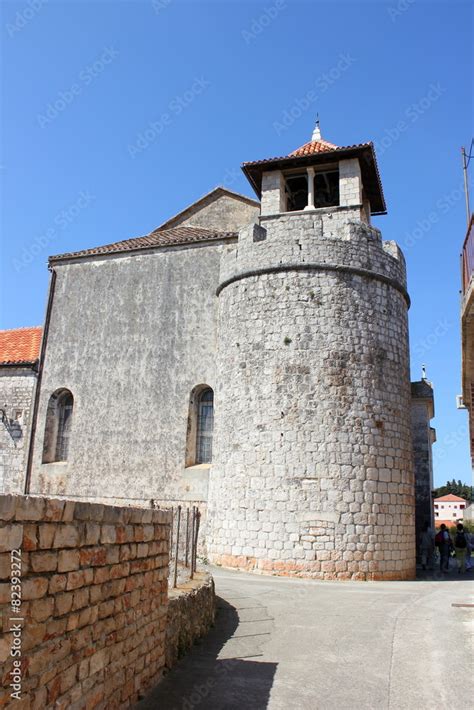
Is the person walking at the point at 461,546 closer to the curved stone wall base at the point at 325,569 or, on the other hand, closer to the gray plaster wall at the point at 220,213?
the curved stone wall base at the point at 325,569

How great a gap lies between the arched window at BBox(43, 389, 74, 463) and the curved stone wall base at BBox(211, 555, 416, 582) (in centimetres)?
714

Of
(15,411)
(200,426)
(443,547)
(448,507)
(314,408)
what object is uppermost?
(15,411)

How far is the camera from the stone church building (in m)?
12.4

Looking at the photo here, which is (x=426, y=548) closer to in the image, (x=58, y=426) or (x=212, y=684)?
(x=58, y=426)

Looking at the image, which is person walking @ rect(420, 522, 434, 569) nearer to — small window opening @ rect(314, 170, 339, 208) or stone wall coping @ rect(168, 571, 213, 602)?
stone wall coping @ rect(168, 571, 213, 602)

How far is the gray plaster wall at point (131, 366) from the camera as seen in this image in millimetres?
15539

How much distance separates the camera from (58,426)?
1739 cm

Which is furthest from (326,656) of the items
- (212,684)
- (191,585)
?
(191,585)

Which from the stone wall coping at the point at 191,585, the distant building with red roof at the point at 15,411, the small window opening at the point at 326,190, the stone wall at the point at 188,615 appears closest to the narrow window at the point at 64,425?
the distant building with red roof at the point at 15,411

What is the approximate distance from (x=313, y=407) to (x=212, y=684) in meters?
7.73

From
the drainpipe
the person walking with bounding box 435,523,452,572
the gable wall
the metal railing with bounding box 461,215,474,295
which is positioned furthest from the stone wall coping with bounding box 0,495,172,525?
the gable wall

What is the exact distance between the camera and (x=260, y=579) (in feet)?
37.6

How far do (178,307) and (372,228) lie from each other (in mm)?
5680

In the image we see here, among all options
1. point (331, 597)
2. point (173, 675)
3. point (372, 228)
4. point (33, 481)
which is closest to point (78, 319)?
point (33, 481)
